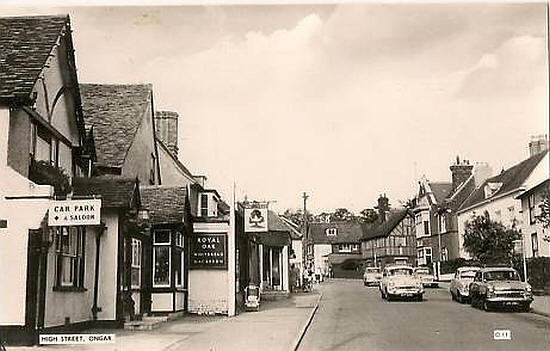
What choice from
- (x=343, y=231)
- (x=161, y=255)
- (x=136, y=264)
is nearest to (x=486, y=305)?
(x=161, y=255)

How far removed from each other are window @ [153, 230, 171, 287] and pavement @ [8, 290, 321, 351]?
0.86m

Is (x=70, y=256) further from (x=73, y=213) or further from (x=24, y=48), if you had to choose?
(x=24, y=48)

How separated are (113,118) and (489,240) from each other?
6.97 meters

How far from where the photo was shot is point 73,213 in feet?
24.2

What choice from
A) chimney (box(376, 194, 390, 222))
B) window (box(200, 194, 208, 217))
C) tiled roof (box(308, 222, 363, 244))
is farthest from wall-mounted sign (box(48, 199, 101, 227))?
tiled roof (box(308, 222, 363, 244))

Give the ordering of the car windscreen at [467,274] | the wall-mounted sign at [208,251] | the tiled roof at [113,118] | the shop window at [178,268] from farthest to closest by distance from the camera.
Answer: the car windscreen at [467,274] < the wall-mounted sign at [208,251] < the shop window at [178,268] < the tiled roof at [113,118]

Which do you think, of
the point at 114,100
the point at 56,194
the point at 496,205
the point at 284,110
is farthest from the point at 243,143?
the point at 496,205

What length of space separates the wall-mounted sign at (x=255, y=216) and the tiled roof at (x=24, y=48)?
345 cm

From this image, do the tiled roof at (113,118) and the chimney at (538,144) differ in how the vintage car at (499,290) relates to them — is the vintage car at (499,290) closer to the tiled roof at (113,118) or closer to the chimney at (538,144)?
the chimney at (538,144)

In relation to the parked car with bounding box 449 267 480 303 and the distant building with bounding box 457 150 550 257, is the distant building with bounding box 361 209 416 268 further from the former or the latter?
the parked car with bounding box 449 267 480 303

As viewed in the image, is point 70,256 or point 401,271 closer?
point 70,256

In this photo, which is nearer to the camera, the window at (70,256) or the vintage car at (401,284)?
the window at (70,256)

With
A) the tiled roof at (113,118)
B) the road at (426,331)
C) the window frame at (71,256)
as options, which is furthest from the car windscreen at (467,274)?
the window frame at (71,256)

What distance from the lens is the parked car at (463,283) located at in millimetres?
13452
